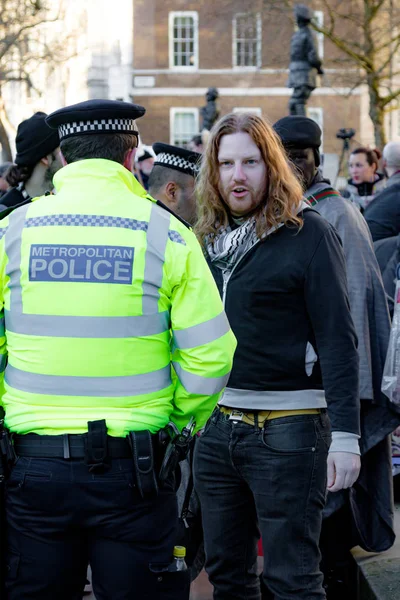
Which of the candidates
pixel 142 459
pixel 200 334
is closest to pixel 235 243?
pixel 200 334

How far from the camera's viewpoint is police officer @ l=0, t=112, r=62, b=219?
516 centimetres

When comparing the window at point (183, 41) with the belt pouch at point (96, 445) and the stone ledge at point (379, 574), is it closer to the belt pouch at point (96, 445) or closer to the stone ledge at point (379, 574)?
the stone ledge at point (379, 574)

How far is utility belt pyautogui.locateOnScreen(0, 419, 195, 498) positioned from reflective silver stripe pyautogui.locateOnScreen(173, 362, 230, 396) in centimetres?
16

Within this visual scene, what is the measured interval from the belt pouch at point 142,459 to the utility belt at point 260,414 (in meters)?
0.80

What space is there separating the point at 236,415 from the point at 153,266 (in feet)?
2.98

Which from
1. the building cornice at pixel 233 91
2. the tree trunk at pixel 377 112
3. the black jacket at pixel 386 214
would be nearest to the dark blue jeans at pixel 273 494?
the black jacket at pixel 386 214

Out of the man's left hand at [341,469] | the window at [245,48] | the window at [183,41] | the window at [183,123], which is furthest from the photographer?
the window at [183,123]

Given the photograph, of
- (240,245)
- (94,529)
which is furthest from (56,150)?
(94,529)

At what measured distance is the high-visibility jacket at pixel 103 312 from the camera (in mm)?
2783

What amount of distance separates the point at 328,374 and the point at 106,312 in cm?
94

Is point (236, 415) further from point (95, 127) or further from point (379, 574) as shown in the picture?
point (379, 574)

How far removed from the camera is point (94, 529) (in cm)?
281

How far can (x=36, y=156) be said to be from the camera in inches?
204

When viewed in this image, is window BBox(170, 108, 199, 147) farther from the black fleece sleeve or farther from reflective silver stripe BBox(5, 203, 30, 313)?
reflective silver stripe BBox(5, 203, 30, 313)
